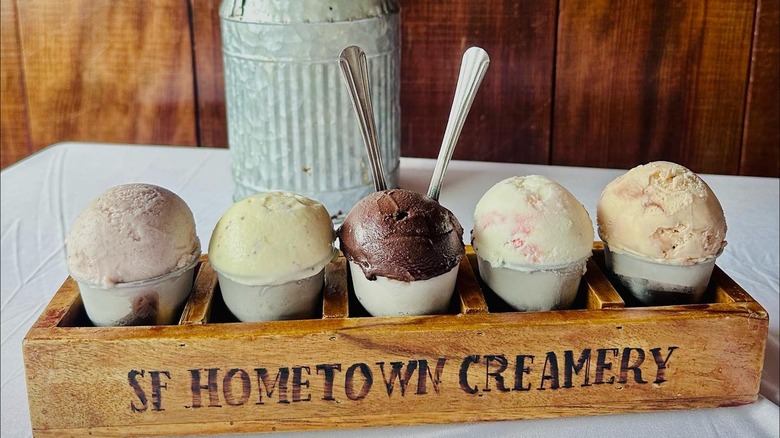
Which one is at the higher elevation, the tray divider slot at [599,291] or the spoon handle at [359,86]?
the spoon handle at [359,86]

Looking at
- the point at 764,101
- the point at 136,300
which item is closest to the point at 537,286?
the point at 136,300

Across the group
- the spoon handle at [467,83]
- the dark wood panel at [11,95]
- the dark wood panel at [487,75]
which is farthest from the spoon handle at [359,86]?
the dark wood panel at [11,95]

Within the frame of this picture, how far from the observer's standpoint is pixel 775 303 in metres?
0.79

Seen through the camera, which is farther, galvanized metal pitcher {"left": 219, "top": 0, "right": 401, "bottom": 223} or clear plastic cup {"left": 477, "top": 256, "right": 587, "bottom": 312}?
galvanized metal pitcher {"left": 219, "top": 0, "right": 401, "bottom": 223}

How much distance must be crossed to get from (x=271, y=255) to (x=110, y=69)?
1.03m

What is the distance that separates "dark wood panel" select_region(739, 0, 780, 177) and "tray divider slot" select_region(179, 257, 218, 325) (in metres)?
1.06

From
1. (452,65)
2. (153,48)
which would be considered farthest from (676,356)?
(153,48)

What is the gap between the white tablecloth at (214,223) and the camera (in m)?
0.58

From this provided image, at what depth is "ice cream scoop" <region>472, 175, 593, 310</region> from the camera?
0.57m

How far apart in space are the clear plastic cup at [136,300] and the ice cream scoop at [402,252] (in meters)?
0.12

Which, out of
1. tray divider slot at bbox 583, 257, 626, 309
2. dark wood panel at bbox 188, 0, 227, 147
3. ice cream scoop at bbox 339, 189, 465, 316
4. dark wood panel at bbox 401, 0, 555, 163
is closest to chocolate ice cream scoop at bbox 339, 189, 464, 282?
ice cream scoop at bbox 339, 189, 465, 316

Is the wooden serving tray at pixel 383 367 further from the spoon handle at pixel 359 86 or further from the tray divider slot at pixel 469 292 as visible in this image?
the spoon handle at pixel 359 86

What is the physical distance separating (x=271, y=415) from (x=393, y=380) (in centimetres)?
9

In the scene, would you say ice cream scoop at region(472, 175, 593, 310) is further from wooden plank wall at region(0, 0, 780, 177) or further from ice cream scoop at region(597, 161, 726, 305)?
wooden plank wall at region(0, 0, 780, 177)
